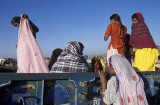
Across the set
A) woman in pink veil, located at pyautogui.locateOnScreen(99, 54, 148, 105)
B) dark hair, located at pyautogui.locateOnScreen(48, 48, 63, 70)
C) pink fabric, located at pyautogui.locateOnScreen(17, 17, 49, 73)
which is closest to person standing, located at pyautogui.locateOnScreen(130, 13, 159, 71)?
woman in pink veil, located at pyautogui.locateOnScreen(99, 54, 148, 105)

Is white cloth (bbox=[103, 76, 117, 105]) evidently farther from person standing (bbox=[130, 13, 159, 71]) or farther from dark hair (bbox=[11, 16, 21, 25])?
dark hair (bbox=[11, 16, 21, 25])

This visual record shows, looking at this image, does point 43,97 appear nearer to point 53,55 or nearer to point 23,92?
point 23,92

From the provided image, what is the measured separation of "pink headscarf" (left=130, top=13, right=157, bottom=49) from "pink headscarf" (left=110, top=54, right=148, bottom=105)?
168 centimetres

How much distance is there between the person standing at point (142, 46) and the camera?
3.48 meters

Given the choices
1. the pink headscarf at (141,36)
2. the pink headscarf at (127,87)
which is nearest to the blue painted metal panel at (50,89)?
the pink headscarf at (127,87)

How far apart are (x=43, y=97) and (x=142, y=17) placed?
309 cm

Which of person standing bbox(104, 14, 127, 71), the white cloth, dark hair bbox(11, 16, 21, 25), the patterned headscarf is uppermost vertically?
dark hair bbox(11, 16, 21, 25)

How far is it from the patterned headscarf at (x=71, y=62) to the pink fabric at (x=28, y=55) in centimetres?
44

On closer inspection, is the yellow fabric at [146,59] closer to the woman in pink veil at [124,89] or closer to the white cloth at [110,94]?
the woman in pink veil at [124,89]

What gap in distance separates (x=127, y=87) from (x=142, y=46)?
5.97 ft

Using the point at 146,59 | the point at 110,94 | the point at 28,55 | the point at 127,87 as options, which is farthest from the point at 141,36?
the point at 28,55

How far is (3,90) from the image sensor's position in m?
1.62

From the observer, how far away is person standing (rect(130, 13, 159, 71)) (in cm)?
348

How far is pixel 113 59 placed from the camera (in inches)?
87.2
